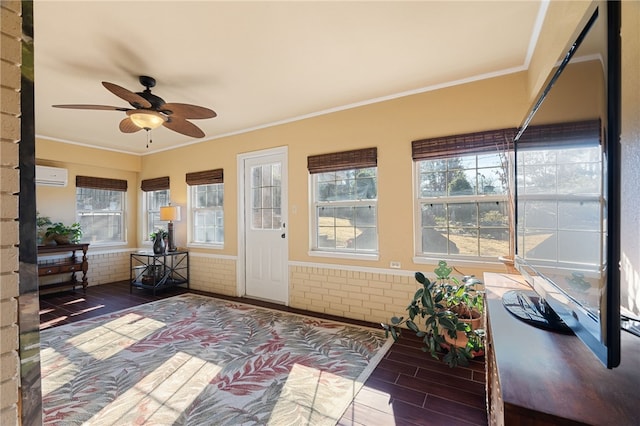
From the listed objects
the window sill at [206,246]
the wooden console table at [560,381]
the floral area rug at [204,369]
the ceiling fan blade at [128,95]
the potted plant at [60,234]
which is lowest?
the floral area rug at [204,369]

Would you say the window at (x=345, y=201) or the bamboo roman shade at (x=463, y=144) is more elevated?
the bamboo roman shade at (x=463, y=144)

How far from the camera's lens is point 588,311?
73 cm

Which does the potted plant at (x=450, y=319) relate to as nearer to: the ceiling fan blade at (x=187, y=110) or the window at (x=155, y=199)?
the ceiling fan blade at (x=187, y=110)

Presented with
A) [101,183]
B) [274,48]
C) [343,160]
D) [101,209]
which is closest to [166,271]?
[101,209]

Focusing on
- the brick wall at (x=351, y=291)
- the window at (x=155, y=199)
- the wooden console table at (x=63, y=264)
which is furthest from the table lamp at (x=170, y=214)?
the brick wall at (x=351, y=291)

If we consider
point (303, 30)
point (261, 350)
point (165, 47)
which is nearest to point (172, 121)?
point (165, 47)

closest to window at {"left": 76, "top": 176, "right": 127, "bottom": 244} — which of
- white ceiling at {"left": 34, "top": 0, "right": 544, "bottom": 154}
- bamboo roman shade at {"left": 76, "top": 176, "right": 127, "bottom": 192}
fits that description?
bamboo roman shade at {"left": 76, "top": 176, "right": 127, "bottom": 192}

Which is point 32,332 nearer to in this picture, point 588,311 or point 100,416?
point 588,311

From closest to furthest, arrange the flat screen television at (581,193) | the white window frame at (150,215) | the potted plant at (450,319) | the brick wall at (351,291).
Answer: the flat screen television at (581,193), the potted plant at (450,319), the brick wall at (351,291), the white window frame at (150,215)

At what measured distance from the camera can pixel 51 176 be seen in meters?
4.50

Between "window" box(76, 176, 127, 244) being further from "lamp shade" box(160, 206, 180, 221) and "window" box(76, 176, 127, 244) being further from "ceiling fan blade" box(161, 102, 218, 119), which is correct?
"ceiling fan blade" box(161, 102, 218, 119)

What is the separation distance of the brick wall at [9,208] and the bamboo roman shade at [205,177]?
12.8 feet

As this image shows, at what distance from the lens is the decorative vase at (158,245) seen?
4.59 metres

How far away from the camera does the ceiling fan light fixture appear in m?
2.41
